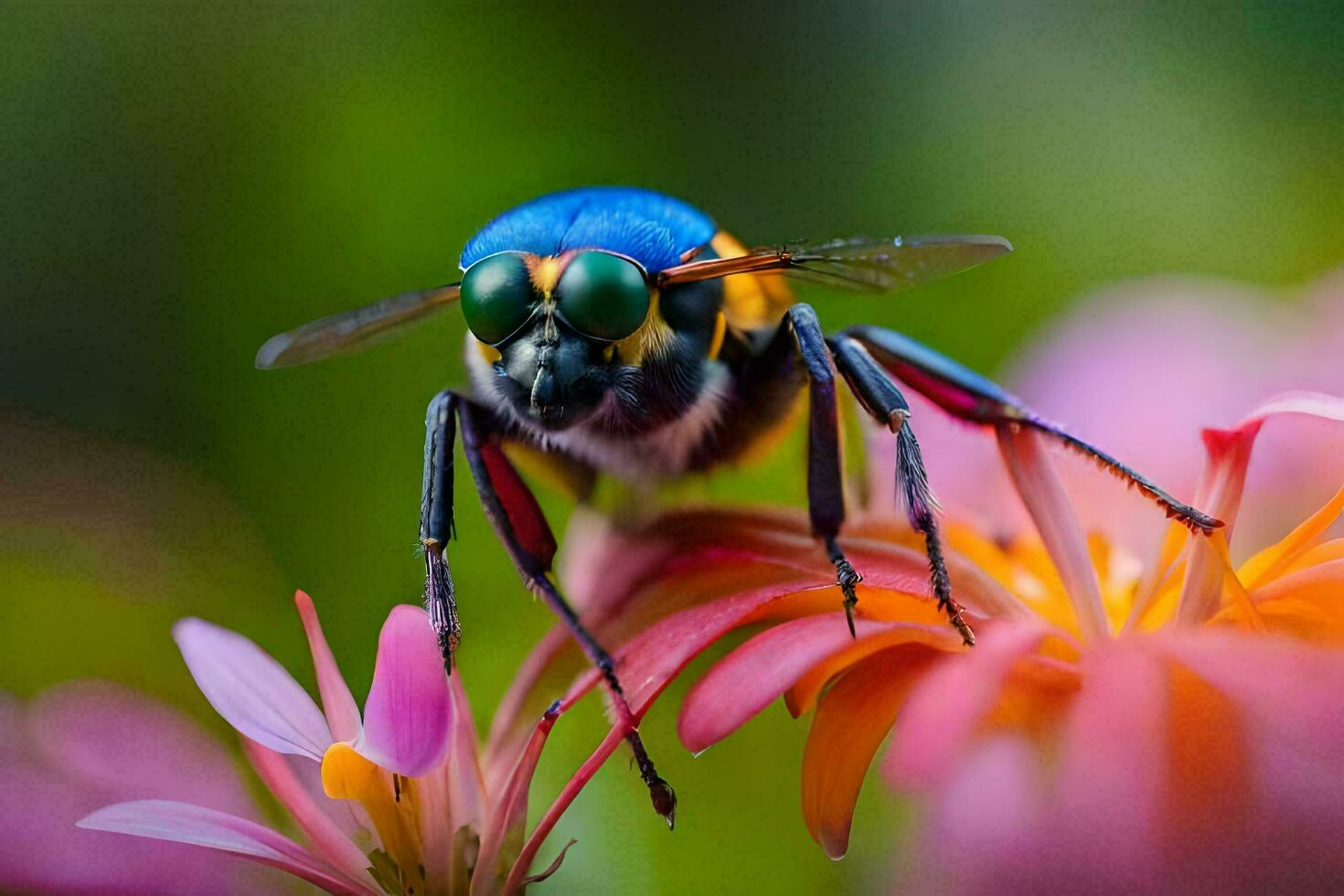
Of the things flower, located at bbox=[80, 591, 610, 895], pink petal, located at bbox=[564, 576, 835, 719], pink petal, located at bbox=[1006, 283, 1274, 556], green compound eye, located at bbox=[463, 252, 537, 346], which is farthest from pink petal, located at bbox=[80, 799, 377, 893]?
pink petal, located at bbox=[1006, 283, 1274, 556]

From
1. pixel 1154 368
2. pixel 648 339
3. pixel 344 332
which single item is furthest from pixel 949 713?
pixel 1154 368

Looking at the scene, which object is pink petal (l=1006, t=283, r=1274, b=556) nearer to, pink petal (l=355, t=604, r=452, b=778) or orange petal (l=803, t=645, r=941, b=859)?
orange petal (l=803, t=645, r=941, b=859)

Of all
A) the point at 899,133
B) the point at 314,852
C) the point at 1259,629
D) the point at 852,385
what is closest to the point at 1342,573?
the point at 1259,629

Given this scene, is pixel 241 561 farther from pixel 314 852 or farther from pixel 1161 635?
pixel 1161 635

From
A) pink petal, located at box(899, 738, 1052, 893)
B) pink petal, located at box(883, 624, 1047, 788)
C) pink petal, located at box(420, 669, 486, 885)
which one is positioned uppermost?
pink petal, located at box(420, 669, 486, 885)

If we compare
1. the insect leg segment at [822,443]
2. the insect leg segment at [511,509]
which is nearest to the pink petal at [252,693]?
the insect leg segment at [511,509]

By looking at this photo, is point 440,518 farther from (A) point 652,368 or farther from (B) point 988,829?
(B) point 988,829

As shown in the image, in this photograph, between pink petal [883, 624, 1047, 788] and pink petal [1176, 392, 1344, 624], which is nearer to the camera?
pink petal [883, 624, 1047, 788]
